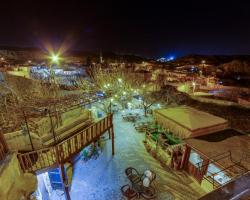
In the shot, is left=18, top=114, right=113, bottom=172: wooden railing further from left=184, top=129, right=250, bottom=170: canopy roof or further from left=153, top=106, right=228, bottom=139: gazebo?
left=184, top=129, right=250, bottom=170: canopy roof

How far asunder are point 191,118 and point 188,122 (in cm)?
95

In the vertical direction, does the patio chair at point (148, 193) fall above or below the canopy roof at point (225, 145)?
below

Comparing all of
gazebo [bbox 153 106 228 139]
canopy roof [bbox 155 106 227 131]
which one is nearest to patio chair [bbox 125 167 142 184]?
gazebo [bbox 153 106 228 139]

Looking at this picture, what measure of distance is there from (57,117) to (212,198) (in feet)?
36.4

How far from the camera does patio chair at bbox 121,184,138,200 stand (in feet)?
30.1

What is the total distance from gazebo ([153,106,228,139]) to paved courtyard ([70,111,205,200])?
8.99 feet

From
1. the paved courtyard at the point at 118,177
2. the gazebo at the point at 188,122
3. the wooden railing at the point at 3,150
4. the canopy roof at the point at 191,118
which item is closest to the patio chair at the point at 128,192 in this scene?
the paved courtyard at the point at 118,177

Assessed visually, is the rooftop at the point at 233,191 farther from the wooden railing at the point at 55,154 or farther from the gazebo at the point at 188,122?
the gazebo at the point at 188,122

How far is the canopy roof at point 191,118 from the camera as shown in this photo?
11125 millimetres

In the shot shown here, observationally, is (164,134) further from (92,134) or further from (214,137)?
(92,134)

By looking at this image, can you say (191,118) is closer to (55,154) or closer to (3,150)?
(55,154)

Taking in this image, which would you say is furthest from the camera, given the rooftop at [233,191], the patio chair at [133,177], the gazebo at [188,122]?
the gazebo at [188,122]

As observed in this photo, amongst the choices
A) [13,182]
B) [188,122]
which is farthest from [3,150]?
[188,122]

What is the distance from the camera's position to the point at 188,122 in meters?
11.5
